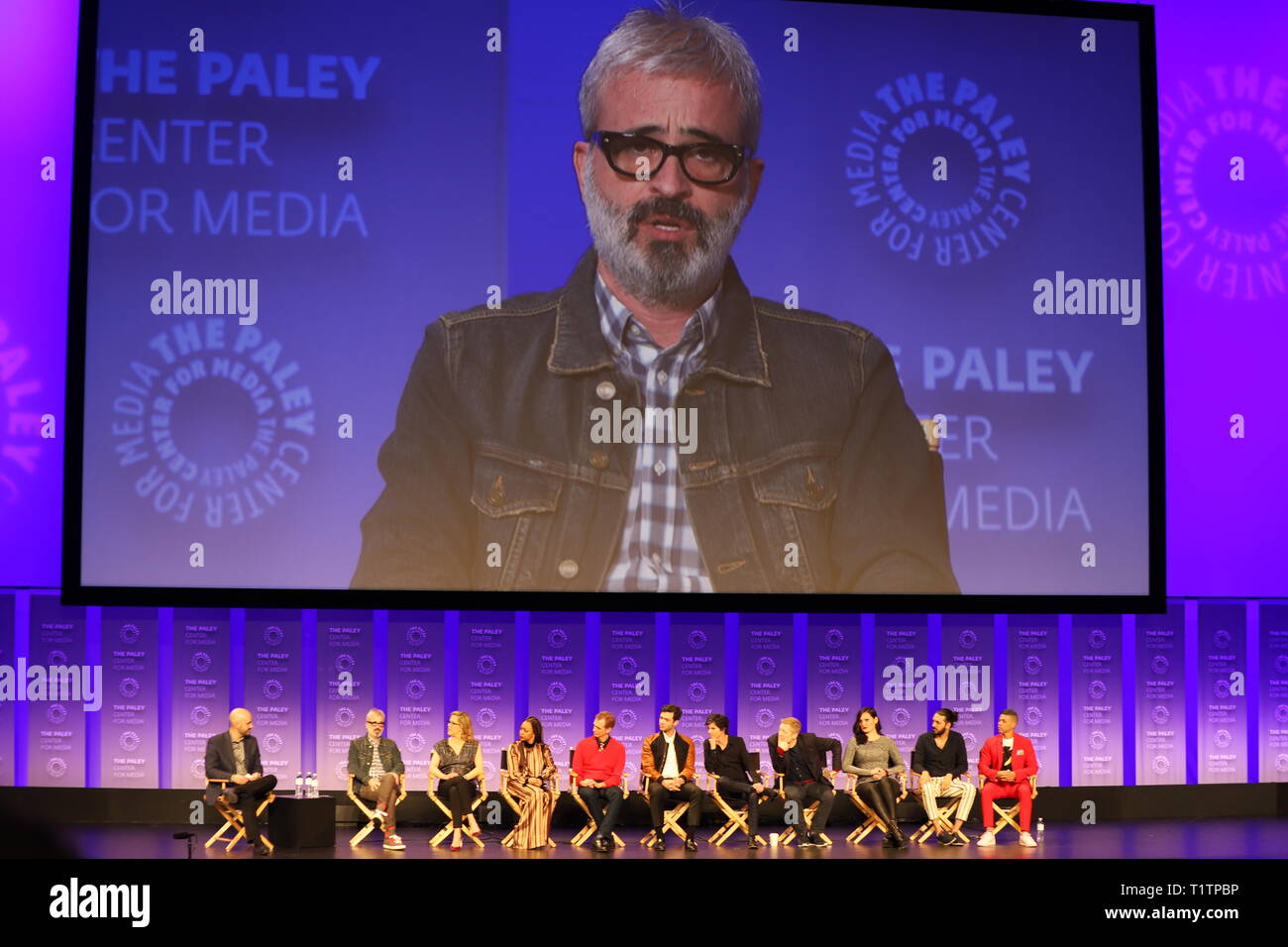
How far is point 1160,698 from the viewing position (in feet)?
29.1

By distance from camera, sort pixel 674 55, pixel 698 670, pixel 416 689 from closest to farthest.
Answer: pixel 674 55, pixel 416 689, pixel 698 670

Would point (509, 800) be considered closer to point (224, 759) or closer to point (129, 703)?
point (224, 759)

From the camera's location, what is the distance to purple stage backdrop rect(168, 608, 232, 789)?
8.36 meters

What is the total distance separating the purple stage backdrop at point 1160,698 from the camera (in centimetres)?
884

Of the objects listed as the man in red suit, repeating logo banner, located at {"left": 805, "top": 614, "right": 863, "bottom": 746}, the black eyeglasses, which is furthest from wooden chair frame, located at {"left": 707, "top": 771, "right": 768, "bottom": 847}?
the black eyeglasses

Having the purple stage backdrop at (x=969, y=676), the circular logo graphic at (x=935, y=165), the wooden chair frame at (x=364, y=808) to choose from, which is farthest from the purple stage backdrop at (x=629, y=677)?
the circular logo graphic at (x=935, y=165)

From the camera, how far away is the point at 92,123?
7797 mm

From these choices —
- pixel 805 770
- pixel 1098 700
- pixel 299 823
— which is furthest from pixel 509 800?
pixel 1098 700

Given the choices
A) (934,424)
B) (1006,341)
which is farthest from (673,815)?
(1006,341)

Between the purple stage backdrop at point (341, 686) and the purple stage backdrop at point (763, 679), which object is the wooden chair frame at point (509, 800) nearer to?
the purple stage backdrop at point (341, 686)

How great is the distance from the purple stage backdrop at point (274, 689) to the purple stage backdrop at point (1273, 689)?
5565mm

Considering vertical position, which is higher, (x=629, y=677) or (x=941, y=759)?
(x=629, y=677)

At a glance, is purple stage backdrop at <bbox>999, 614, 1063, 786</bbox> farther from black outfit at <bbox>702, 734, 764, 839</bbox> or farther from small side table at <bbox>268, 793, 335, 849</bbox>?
small side table at <bbox>268, 793, 335, 849</bbox>

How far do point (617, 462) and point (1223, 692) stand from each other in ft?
12.9
